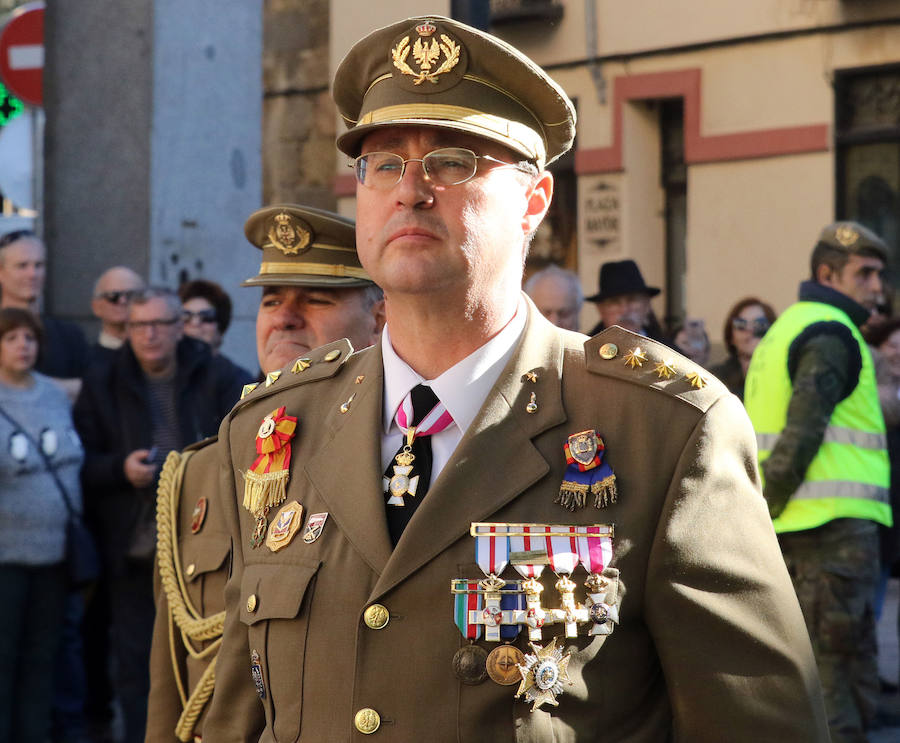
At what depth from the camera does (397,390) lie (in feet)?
8.75

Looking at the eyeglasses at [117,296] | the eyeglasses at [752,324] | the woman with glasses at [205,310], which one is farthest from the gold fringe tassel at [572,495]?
the eyeglasses at [752,324]

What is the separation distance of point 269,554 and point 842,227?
427 centimetres

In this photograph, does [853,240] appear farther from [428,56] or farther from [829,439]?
[428,56]

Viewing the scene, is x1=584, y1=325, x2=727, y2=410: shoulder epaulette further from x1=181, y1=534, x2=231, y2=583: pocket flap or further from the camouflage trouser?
the camouflage trouser

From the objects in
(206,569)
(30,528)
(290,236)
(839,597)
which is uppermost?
(290,236)

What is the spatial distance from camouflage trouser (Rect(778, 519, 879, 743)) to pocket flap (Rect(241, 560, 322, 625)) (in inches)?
146

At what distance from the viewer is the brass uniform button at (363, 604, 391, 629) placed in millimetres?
2389

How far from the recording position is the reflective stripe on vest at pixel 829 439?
5.88 metres

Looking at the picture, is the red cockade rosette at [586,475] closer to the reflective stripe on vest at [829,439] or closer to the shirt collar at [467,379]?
the shirt collar at [467,379]

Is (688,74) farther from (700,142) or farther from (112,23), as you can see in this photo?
(112,23)

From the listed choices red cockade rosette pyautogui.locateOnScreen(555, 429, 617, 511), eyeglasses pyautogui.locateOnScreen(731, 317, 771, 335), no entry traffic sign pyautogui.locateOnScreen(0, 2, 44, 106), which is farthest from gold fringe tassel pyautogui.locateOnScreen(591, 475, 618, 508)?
no entry traffic sign pyautogui.locateOnScreen(0, 2, 44, 106)

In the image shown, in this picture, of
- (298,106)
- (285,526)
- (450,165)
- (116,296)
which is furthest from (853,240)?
(298,106)

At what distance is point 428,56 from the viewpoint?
8.65 feet

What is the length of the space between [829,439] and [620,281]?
161 centimetres
